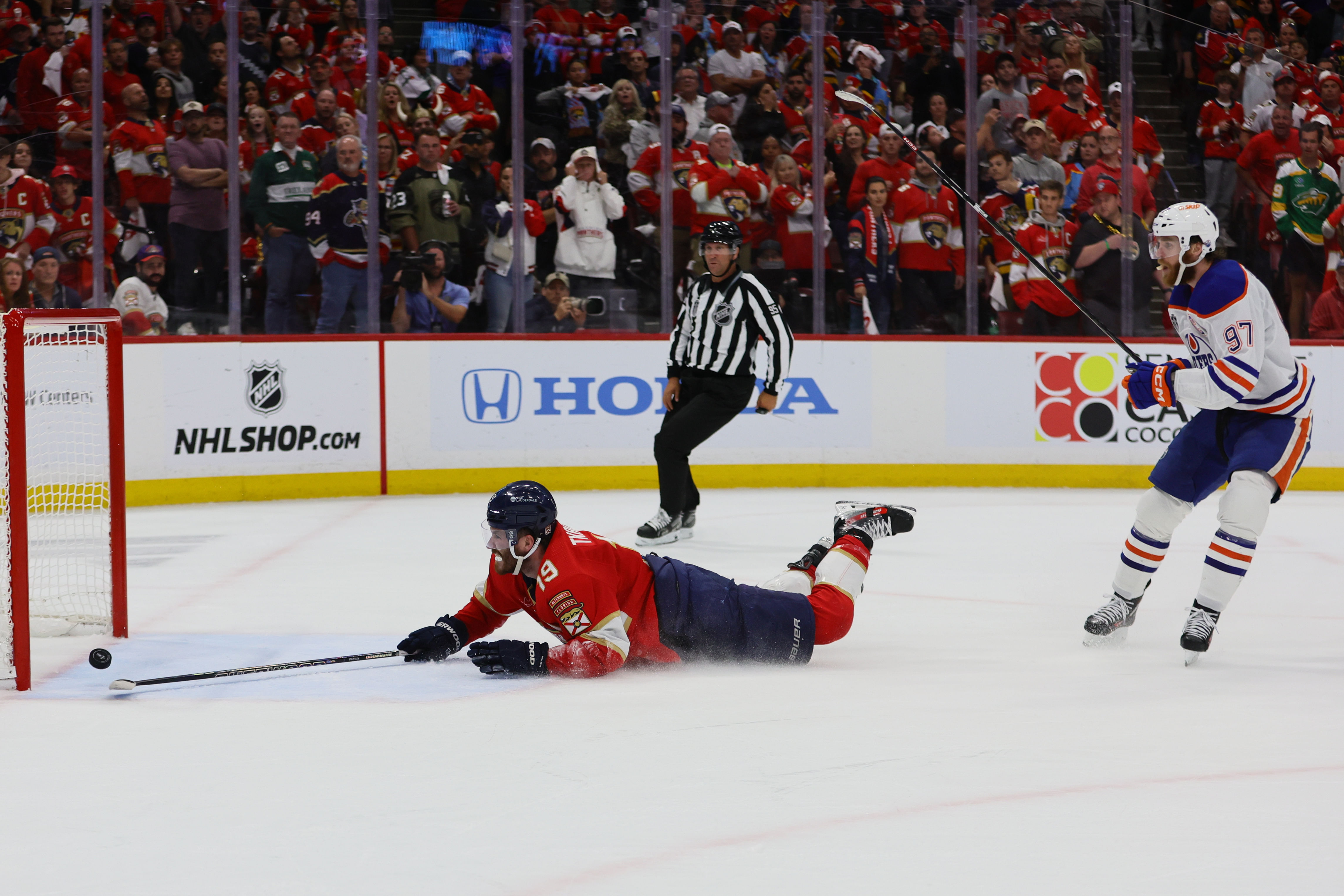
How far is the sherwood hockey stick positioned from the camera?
3.69m

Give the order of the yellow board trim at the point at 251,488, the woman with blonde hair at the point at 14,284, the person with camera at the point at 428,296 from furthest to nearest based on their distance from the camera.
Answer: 1. the person with camera at the point at 428,296
2. the yellow board trim at the point at 251,488
3. the woman with blonde hair at the point at 14,284

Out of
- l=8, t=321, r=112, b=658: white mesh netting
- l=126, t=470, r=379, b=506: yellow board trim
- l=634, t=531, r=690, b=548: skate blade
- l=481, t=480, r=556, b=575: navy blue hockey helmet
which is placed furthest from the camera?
l=126, t=470, r=379, b=506: yellow board trim

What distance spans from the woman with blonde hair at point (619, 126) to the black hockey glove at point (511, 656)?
5.64 meters

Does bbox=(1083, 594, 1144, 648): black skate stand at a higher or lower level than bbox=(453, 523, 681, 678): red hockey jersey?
lower

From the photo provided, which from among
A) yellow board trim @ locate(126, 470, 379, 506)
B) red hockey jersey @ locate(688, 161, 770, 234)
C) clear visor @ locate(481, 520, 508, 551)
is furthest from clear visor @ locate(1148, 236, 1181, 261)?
yellow board trim @ locate(126, 470, 379, 506)

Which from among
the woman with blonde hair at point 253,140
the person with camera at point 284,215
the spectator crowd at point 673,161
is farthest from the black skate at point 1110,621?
the woman with blonde hair at point 253,140

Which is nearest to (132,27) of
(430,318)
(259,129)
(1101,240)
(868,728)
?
(259,129)

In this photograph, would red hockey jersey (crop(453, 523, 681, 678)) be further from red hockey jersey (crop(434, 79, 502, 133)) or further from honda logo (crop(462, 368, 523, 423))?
red hockey jersey (crop(434, 79, 502, 133))

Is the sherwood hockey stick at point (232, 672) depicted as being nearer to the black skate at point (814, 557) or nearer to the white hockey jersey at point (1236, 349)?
the black skate at point (814, 557)

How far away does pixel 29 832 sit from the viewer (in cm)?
265

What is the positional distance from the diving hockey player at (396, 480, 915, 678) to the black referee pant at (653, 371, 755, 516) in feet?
8.12

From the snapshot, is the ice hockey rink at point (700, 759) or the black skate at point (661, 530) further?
the black skate at point (661, 530)

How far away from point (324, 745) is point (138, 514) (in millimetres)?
4870

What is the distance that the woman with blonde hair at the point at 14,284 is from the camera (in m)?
7.64
